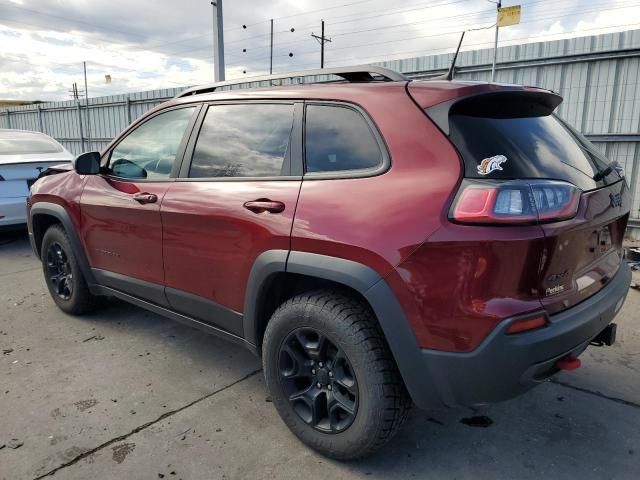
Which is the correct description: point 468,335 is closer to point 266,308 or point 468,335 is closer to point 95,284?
point 266,308

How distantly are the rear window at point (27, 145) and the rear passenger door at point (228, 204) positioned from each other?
17.1 ft

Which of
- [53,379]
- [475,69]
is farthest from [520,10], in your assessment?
[53,379]

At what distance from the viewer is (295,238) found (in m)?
2.25

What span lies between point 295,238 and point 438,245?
27.7 inches

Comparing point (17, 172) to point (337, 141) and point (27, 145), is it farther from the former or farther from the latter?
point (337, 141)

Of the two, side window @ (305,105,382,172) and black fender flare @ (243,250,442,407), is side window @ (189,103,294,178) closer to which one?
side window @ (305,105,382,172)

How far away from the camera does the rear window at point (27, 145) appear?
22.3ft

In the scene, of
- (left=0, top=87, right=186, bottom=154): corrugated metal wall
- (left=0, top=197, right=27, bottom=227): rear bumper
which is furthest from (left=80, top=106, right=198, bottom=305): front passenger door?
(left=0, top=87, right=186, bottom=154): corrugated metal wall

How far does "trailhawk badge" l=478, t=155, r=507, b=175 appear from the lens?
187cm

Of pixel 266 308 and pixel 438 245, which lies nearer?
pixel 438 245

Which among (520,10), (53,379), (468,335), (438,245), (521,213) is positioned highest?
(520,10)

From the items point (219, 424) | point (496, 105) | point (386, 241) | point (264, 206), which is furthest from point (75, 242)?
point (496, 105)

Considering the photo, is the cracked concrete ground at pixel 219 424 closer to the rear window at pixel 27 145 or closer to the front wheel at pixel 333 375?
the front wheel at pixel 333 375

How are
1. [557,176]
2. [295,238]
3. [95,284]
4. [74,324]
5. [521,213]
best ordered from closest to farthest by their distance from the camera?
[521,213], [557,176], [295,238], [95,284], [74,324]
